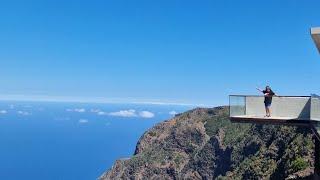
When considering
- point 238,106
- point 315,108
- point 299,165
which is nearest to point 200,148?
point 299,165

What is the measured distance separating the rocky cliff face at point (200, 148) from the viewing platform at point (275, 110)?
179 ft

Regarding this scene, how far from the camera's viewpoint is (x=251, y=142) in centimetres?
10706

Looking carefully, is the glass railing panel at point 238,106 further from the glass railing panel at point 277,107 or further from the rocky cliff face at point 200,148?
the rocky cliff face at point 200,148

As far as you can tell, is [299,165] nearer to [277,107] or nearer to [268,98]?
[277,107]

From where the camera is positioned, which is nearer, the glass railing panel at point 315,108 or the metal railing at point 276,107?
the glass railing panel at point 315,108

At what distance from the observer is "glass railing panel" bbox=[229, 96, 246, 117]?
94.1ft

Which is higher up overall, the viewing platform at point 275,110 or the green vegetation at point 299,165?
the viewing platform at point 275,110

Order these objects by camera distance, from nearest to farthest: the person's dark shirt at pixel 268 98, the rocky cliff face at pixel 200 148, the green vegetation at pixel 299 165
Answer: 1. the person's dark shirt at pixel 268 98
2. the green vegetation at pixel 299 165
3. the rocky cliff face at pixel 200 148

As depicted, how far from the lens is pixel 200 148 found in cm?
14600

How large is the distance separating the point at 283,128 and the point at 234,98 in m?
60.6

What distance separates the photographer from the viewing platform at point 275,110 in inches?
1046

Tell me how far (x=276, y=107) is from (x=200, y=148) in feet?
391

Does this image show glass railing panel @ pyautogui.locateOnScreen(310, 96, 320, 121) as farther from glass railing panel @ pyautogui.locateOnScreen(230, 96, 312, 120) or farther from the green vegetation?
the green vegetation

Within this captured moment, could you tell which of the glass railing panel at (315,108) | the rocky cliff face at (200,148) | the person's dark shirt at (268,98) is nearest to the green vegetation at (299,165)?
the person's dark shirt at (268,98)
